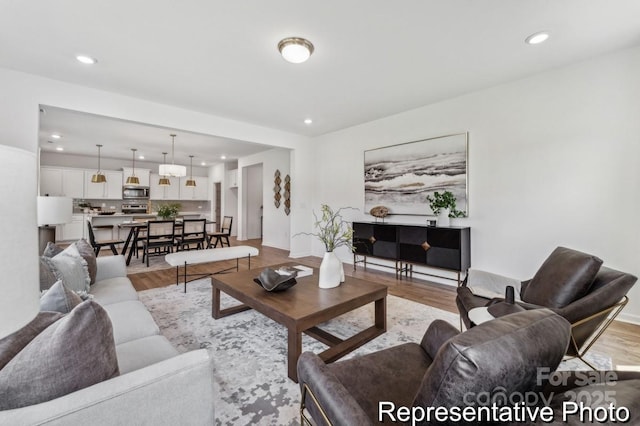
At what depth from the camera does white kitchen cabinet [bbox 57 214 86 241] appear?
7.74 m

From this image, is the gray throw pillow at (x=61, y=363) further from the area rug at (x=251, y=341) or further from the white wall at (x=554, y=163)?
the white wall at (x=554, y=163)

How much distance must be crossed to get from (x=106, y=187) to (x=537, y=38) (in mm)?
10564

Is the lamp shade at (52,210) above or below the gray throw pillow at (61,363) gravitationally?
above

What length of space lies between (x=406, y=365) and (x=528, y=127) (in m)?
3.49

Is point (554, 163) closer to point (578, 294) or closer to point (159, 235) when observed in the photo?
point (578, 294)

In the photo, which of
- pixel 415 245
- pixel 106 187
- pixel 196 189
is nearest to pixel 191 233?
pixel 415 245

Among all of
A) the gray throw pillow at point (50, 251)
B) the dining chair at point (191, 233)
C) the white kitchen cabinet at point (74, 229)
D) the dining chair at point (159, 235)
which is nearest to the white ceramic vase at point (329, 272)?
the gray throw pillow at point (50, 251)

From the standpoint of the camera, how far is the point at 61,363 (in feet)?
2.74

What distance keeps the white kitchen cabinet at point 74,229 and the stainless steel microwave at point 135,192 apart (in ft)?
4.28

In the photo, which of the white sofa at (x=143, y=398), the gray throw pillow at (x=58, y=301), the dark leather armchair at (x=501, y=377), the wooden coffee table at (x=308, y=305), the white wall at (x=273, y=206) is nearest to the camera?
the dark leather armchair at (x=501, y=377)

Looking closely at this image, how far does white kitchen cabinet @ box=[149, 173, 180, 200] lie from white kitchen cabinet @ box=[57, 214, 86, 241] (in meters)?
2.00

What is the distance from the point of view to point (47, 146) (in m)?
7.20

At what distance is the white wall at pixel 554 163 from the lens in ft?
9.20

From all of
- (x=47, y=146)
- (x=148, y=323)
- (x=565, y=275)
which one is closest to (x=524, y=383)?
(x=565, y=275)
